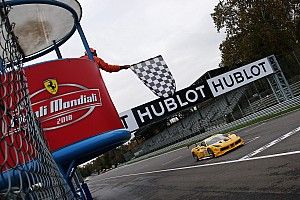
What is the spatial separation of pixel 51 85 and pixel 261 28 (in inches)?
1354

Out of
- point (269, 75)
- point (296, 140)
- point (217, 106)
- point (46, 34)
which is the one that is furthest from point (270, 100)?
point (46, 34)

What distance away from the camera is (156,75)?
7.26 metres

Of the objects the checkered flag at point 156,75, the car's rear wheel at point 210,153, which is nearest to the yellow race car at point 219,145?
the car's rear wheel at point 210,153

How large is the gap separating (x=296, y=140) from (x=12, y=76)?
32.1ft

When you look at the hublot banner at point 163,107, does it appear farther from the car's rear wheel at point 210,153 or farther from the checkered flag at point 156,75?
the checkered flag at point 156,75

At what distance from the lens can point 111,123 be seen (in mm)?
5344

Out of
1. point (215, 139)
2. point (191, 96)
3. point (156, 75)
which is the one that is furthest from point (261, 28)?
point (156, 75)

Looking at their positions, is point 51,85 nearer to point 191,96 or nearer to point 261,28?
point 191,96

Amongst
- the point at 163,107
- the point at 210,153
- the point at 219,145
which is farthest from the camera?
the point at 163,107

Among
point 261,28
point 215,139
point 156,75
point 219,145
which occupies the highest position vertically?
point 261,28

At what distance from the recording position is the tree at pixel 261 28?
120ft

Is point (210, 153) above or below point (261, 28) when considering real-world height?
below

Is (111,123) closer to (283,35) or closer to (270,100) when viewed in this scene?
(270,100)

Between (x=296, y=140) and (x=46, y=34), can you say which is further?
(x=296, y=140)
